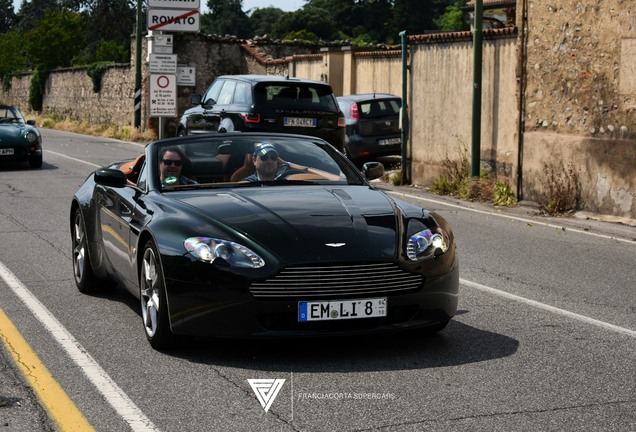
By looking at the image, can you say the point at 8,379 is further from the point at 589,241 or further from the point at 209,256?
the point at 589,241

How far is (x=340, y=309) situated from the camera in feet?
22.3

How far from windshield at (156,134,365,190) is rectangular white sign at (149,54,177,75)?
21461 mm

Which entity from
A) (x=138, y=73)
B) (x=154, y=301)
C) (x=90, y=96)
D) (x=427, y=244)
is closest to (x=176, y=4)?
(x=138, y=73)

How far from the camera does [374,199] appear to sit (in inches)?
311

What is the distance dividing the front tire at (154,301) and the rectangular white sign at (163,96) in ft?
71.8

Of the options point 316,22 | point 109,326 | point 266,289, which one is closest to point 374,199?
Answer: point 266,289

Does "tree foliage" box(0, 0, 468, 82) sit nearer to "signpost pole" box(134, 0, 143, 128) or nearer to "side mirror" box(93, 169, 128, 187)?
"signpost pole" box(134, 0, 143, 128)

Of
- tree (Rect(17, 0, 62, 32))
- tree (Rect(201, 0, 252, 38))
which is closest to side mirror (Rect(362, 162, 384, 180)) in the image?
tree (Rect(17, 0, 62, 32))

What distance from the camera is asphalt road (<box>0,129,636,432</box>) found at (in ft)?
18.6

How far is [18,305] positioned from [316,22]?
11244 centimetres

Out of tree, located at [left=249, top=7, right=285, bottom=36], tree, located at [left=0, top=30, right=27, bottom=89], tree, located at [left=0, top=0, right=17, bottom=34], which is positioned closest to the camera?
tree, located at [left=0, top=30, right=27, bottom=89]

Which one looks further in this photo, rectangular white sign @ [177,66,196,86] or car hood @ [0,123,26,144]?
rectangular white sign @ [177,66,196,86]

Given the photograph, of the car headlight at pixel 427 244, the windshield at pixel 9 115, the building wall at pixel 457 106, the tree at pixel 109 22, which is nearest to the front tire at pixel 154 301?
the car headlight at pixel 427 244

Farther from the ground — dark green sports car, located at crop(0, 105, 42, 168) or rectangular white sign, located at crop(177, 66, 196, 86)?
rectangular white sign, located at crop(177, 66, 196, 86)
